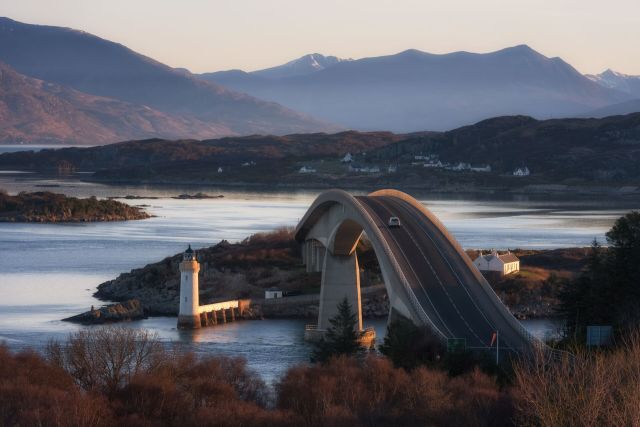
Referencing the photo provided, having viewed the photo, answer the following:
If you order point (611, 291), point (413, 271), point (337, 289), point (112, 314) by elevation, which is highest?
point (413, 271)

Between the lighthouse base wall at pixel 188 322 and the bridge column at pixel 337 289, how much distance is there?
13.8ft

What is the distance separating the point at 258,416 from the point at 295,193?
4556 inches

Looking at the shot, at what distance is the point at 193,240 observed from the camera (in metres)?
74.4

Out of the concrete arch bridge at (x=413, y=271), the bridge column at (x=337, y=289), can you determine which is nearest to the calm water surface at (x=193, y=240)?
the bridge column at (x=337, y=289)

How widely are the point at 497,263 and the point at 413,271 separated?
17.7 metres

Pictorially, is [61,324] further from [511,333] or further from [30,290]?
[511,333]

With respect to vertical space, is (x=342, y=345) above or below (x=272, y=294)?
above

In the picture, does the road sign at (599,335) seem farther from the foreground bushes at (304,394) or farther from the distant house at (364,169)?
the distant house at (364,169)

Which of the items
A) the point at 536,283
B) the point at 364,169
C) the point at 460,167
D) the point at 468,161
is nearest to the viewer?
the point at 536,283

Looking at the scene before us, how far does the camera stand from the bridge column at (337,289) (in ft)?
139

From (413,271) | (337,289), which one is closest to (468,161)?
(337,289)

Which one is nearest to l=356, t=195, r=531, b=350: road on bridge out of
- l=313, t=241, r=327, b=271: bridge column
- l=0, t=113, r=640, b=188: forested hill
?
l=313, t=241, r=327, b=271: bridge column

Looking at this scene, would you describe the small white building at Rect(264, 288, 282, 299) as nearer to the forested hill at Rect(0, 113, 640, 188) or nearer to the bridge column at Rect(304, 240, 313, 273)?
the bridge column at Rect(304, 240, 313, 273)

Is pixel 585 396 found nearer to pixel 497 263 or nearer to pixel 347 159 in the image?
pixel 497 263
